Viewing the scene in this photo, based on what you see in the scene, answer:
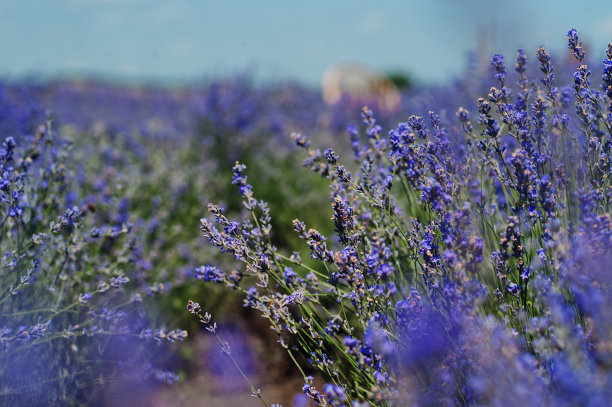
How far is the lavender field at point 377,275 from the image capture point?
1.16m

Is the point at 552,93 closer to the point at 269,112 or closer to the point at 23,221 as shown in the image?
the point at 23,221

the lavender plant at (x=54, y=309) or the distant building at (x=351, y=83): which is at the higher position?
the distant building at (x=351, y=83)

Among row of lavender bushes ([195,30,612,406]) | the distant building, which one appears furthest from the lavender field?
the distant building

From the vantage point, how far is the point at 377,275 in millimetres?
1494

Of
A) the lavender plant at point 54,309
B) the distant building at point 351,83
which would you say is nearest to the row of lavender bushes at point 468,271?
the lavender plant at point 54,309

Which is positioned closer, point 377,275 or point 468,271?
point 468,271

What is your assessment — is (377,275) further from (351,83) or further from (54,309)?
(351,83)

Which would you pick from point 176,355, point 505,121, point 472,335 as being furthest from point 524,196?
point 176,355

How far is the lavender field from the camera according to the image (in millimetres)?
1164

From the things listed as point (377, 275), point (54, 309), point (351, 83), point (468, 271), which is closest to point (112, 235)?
point (54, 309)

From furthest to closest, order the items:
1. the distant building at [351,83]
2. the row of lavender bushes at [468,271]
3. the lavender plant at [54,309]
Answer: the distant building at [351,83] < the lavender plant at [54,309] < the row of lavender bushes at [468,271]

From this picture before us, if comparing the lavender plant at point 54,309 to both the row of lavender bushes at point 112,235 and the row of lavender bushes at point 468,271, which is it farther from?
the row of lavender bushes at point 468,271

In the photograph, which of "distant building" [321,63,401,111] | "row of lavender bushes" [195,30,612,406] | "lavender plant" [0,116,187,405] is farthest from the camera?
"distant building" [321,63,401,111]

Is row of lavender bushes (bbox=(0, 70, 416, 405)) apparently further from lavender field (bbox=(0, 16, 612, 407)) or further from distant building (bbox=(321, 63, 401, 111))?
distant building (bbox=(321, 63, 401, 111))
